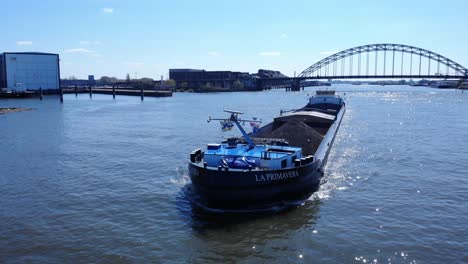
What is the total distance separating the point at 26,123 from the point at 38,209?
40.9 metres

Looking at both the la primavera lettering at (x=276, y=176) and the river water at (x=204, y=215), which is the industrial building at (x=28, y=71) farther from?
the la primavera lettering at (x=276, y=176)

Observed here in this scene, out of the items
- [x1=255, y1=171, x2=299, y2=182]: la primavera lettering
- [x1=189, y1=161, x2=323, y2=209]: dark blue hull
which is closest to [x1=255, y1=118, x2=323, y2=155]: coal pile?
[x1=255, y1=171, x2=299, y2=182]: la primavera lettering

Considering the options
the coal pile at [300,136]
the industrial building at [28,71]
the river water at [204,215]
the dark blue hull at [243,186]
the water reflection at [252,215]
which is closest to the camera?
the river water at [204,215]

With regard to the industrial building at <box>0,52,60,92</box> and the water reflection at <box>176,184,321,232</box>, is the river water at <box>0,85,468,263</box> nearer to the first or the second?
the water reflection at <box>176,184,321,232</box>

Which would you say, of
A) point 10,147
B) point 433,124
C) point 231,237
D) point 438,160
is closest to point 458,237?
point 231,237

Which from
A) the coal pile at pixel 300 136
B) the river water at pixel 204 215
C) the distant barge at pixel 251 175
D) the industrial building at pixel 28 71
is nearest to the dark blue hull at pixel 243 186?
the distant barge at pixel 251 175

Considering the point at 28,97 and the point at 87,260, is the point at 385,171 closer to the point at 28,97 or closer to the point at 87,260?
the point at 87,260

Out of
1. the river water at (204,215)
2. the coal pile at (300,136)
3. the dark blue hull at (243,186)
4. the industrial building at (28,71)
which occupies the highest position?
the industrial building at (28,71)

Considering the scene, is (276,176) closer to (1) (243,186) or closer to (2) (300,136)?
(1) (243,186)

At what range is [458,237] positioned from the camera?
52.1 ft

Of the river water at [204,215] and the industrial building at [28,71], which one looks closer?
the river water at [204,215]

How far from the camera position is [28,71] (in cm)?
13675

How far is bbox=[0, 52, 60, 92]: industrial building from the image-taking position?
13462 centimetres

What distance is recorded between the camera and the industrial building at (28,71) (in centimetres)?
13462
